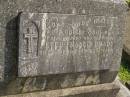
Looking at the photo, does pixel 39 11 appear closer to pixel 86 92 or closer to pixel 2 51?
pixel 2 51

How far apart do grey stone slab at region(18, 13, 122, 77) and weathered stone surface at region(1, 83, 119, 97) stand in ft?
0.93

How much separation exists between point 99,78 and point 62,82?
0.57 metres

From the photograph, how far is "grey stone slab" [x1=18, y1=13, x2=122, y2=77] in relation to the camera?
323cm

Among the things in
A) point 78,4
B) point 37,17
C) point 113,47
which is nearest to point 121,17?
point 113,47

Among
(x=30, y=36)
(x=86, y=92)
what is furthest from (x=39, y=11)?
(x=86, y=92)

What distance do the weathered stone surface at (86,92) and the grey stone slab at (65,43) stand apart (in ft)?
0.93

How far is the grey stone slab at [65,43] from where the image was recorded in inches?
127

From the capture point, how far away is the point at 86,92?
152 inches

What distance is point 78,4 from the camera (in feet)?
11.5

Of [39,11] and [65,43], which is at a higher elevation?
[39,11]

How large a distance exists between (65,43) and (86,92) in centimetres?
77

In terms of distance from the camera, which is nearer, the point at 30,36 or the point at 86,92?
the point at 30,36

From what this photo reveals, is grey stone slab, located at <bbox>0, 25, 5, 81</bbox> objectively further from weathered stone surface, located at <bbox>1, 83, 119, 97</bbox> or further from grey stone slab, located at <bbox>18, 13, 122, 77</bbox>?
weathered stone surface, located at <bbox>1, 83, 119, 97</bbox>

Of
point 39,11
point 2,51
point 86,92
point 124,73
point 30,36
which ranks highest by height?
point 39,11
